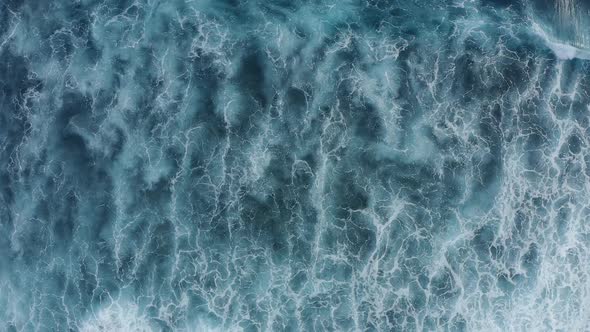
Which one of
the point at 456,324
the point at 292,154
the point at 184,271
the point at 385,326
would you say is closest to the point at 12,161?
the point at 184,271

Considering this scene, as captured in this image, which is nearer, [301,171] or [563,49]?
[301,171]

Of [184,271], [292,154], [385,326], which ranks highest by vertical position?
[292,154]

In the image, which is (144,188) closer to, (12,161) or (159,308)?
(159,308)

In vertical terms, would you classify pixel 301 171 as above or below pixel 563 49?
below

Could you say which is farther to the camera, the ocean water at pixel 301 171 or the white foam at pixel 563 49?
the white foam at pixel 563 49

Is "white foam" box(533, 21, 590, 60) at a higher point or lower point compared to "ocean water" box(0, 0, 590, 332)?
higher

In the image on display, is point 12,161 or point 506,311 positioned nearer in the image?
point 506,311

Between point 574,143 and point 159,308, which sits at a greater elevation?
point 574,143

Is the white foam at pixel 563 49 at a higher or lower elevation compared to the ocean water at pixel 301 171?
higher
